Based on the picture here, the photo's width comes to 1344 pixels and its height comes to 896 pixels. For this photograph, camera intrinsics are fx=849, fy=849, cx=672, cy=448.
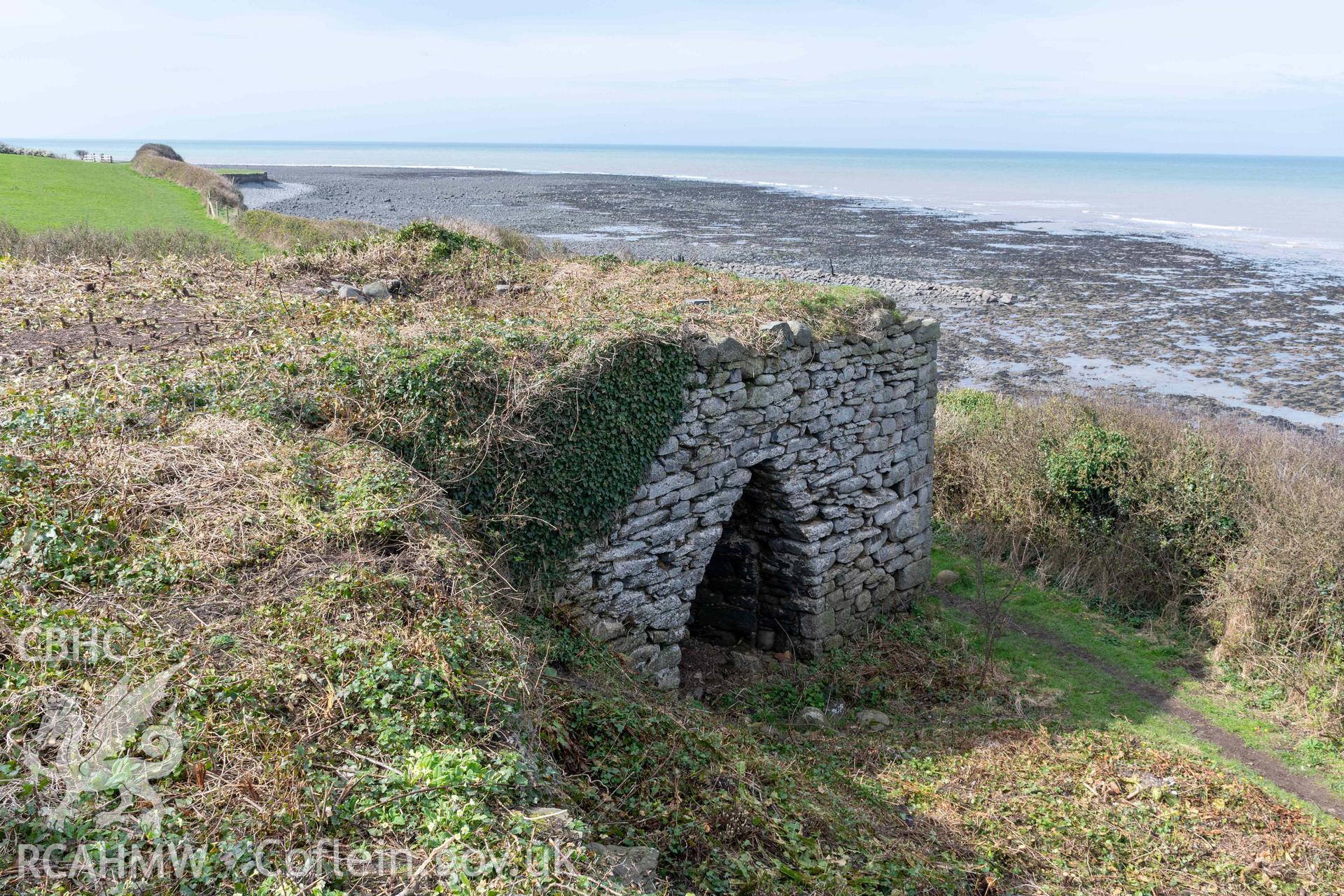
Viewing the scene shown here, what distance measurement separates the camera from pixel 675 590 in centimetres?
851

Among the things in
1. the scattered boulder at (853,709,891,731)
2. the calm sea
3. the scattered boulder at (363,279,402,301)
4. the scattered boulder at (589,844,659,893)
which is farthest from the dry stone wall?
the calm sea

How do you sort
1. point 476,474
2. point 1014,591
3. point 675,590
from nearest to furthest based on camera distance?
point 476,474 < point 675,590 < point 1014,591

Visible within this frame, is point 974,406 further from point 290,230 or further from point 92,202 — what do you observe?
point 92,202

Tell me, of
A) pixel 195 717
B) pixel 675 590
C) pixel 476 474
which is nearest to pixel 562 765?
pixel 195 717

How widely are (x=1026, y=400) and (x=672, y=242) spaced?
21.5 m

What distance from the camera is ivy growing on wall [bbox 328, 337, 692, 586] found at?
6.66 m

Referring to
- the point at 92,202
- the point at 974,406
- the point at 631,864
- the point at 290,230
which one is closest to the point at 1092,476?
the point at 974,406

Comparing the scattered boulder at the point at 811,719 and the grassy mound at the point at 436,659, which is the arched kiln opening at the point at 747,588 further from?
the scattered boulder at the point at 811,719

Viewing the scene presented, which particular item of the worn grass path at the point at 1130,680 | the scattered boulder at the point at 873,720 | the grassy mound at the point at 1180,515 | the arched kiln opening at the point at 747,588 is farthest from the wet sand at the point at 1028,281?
the scattered boulder at the point at 873,720

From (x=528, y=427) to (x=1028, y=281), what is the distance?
90.9 feet

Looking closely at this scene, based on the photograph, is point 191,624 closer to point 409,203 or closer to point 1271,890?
point 1271,890

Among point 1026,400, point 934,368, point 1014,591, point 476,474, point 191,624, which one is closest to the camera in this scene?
point 191,624

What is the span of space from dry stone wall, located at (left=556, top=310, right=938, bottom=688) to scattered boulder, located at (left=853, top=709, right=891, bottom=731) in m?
1.22

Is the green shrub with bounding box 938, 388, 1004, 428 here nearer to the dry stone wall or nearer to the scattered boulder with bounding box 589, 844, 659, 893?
the dry stone wall
